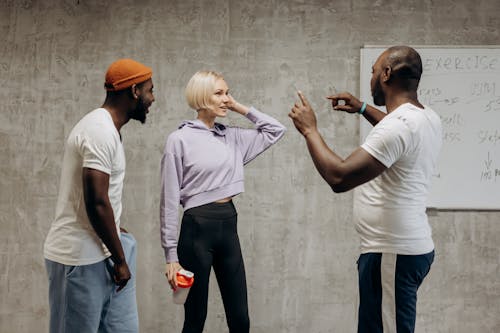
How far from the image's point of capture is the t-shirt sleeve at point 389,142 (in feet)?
5.81

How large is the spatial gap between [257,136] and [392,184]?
0.89 m

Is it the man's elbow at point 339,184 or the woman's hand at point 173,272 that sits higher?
the man's elbow at point 339,184

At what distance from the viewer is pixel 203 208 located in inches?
94.6

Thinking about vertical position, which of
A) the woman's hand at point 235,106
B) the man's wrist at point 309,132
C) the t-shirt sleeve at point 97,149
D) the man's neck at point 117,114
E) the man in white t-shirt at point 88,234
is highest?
the woman's hand at point 235,106

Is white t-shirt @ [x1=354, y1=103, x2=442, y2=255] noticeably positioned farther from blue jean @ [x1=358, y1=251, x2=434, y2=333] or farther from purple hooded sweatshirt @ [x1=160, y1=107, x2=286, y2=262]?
purple hooded sweatshirt @ [x1=160, y1=107, x2=286, y2=262]

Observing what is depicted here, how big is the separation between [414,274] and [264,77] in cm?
167

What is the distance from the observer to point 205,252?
7.88ft

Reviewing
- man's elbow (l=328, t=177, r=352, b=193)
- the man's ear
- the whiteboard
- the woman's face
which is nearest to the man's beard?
the woman's face

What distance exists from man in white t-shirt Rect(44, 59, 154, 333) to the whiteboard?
1.76 meters

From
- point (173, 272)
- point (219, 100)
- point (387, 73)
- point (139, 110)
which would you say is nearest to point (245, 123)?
point (219, 100)

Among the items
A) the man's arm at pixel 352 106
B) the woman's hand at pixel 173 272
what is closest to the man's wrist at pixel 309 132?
the man's arm at pixel 352 106

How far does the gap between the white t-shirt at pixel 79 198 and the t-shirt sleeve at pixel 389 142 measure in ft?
2.53

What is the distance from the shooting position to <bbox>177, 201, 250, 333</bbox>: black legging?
2.39m

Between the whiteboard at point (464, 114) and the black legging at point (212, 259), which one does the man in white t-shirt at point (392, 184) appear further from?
the whiteboard at point (464, 114)
